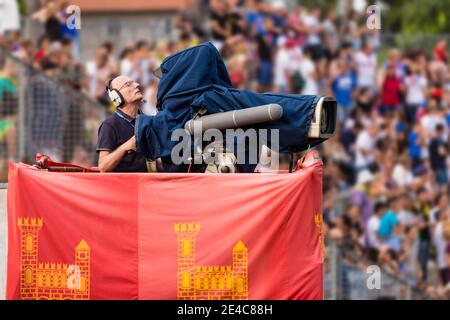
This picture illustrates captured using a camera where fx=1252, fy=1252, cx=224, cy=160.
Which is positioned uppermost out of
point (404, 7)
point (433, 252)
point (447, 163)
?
point (404, 7)

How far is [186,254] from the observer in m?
8.47

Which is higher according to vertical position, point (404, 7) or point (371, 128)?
point (404, 7)

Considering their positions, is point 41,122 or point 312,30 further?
point 312,30

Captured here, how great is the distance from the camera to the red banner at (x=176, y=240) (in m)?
8.45

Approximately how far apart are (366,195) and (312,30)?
200 inches

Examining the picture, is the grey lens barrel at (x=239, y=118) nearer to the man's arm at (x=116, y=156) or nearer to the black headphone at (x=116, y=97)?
the man's arm at (x=116, y=156)

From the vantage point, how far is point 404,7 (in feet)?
154

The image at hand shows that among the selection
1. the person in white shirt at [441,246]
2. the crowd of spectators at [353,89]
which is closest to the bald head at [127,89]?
the crowd of spectators at [353,89]

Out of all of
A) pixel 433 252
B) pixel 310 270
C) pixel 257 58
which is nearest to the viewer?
pixel 310 270

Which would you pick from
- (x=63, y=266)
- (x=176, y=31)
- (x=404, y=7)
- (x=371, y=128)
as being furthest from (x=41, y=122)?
(x=404, y=7)

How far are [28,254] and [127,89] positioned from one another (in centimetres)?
219

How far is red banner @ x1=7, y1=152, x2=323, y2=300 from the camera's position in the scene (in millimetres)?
8445

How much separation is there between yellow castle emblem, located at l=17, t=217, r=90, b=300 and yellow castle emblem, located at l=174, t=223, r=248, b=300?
653 millimetres

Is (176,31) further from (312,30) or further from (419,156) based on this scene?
(419,156)
